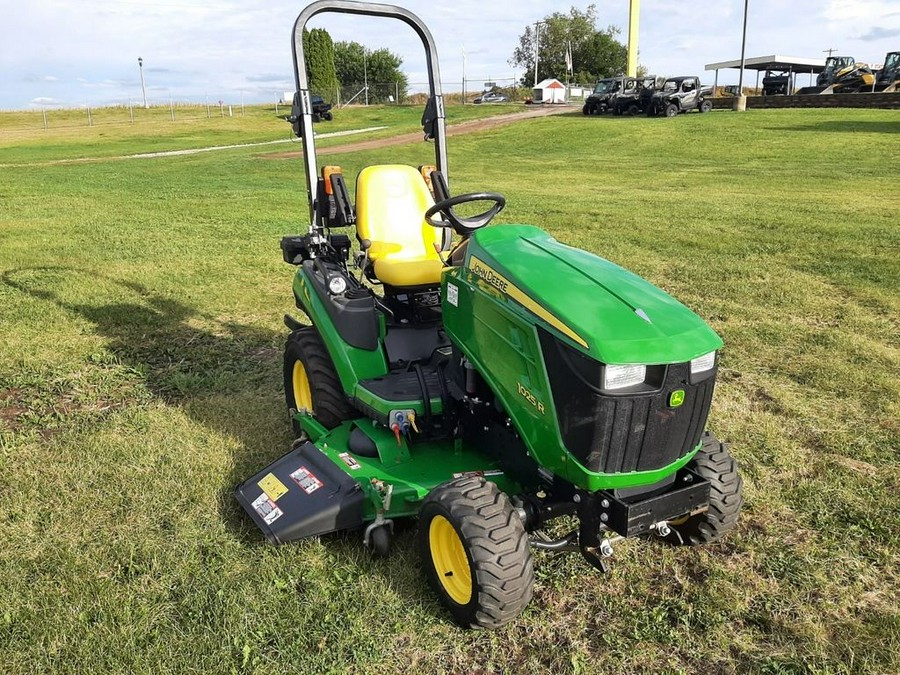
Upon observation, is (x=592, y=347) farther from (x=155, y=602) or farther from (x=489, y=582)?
(x=155, y=602)

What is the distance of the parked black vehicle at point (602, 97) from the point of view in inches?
1243

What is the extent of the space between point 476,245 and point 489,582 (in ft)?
Answer: 4.30

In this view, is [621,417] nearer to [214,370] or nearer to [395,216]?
[395,216]

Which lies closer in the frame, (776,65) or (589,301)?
(589,301)

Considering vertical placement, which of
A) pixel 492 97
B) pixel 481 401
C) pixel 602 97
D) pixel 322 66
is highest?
pixel 322 66

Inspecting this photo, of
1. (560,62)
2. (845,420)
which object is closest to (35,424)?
(845,420)

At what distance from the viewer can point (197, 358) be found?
5383mm

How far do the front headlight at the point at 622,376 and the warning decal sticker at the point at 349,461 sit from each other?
1.33 metres

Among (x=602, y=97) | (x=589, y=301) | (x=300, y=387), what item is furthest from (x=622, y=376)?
(x=602, y=97)

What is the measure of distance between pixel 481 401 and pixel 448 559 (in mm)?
658

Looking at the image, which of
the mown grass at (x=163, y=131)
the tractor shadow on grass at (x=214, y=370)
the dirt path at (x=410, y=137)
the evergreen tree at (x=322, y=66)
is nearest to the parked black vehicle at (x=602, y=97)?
the dirt path at (x=410, y=137)

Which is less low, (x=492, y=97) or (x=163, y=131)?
(x=492, y=97)

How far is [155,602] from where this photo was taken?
2.76 meters

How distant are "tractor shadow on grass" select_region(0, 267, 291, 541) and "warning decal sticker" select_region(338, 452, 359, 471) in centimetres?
50
